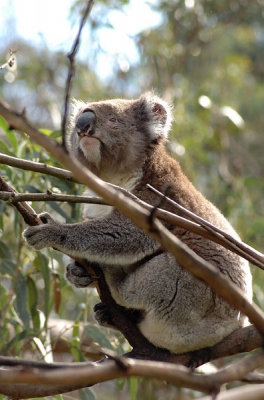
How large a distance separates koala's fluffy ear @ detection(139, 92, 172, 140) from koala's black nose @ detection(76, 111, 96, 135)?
1.42 ft

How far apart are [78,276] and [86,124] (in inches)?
34.3

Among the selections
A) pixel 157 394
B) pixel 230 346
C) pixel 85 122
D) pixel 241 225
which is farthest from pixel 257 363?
pixel 157 394

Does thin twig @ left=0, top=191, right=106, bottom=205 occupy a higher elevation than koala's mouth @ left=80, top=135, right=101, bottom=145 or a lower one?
lower

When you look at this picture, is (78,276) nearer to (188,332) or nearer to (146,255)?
(146,255)

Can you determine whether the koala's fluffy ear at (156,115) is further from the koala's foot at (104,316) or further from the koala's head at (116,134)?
the koala's foot at (104,316)

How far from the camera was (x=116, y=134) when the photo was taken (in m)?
3.60

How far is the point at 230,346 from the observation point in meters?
2.66

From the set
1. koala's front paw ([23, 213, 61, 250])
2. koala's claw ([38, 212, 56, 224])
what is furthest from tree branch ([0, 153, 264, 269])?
koala's claw ([38, 212, 56, 224])

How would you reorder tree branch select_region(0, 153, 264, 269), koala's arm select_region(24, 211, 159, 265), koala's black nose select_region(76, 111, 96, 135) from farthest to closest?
koala's black nose select_region(76, 111, 96, 135) < koala's arm select_region(24, 211, 159, 265) < tree branch select_region(0, 153, 264, 269)

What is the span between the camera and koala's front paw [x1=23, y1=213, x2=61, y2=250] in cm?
290

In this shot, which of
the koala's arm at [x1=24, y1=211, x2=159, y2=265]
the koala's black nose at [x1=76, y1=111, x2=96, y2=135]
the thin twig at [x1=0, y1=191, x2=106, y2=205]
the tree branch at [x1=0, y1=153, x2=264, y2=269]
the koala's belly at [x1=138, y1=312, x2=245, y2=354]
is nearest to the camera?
the tree branch at [x1=0, y1=153, x2=264, y2=269]

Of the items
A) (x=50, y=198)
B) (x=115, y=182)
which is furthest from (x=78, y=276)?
(x=50, y=198)

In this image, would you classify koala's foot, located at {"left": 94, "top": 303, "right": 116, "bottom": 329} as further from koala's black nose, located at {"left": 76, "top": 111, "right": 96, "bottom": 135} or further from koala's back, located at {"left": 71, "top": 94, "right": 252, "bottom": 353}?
koala's black nose, located at {"left": 76, "top": 111, "right": 96, "bottom": 135}

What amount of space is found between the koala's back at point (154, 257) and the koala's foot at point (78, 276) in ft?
0.38
